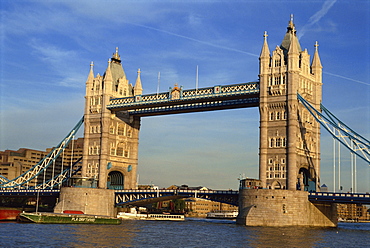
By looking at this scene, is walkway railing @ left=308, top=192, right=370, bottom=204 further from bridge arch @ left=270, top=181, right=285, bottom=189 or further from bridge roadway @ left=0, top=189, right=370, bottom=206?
bridge arch @ left=270, top=181, right=285, bottom=189

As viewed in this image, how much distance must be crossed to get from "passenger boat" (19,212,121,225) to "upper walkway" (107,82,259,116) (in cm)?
3274

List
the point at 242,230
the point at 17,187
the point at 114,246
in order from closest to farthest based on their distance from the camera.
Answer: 1. the point at 114,246
2. the point at 242,230
3. the point at 17,187

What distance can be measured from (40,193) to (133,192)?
28314 mm

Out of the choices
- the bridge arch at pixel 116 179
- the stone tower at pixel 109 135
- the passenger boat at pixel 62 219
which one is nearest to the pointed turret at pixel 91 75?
the stone tower at pixel 109 135

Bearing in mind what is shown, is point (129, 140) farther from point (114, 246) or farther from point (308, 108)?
point (114, 246)

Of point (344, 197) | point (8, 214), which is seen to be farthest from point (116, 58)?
point (344, 197)

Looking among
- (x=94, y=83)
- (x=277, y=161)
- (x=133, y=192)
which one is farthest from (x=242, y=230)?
(x=94, y=83)

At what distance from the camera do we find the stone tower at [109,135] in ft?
449

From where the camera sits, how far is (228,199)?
115250 mm

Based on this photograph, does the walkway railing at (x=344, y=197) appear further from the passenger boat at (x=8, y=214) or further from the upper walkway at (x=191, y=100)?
the passenger boat at (x=8, y=214)

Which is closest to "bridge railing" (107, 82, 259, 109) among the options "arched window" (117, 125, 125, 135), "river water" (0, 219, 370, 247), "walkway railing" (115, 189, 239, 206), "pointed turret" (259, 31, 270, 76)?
"pointed turret" (259, 31, 270, 76)

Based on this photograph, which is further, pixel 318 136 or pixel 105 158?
pixel 105 158

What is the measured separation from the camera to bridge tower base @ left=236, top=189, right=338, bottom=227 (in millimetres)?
100000

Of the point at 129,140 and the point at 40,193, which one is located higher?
the point at 129,140
